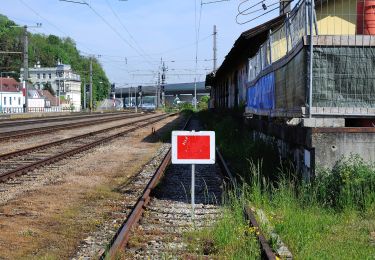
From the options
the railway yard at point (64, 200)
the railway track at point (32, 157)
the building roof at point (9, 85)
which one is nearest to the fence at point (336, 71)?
the railway yard at point (64, 200)

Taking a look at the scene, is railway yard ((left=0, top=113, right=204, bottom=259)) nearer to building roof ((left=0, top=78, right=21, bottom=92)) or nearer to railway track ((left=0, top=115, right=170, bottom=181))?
railway track ((left=0, top=115, right=170, bottom=181))

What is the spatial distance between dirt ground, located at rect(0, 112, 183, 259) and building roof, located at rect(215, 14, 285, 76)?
7.22 meters

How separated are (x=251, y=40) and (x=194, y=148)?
1392 cm

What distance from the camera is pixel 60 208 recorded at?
8320 millimetres

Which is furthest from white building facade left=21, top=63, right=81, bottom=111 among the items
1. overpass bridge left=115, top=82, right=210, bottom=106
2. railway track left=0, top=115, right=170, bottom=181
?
railway track left=0, top=115, right=170, bottom=181

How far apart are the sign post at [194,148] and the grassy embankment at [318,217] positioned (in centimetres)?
73

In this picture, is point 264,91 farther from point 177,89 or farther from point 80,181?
point 177,89

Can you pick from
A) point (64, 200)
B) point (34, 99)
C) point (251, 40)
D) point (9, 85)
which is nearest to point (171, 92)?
point (34, 99)

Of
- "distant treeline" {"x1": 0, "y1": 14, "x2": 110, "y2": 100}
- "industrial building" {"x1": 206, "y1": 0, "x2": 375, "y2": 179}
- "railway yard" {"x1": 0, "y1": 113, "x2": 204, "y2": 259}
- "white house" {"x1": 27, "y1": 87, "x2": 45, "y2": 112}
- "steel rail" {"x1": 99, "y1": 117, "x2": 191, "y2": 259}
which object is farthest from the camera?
"distant treeline" {"x1": 0, "y1": 14, "x2": 110, "y2": 100}

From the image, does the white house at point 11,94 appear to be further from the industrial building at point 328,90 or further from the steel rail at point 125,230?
the steel rail at point 125,230

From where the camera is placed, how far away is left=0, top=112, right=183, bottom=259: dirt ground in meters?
6.11

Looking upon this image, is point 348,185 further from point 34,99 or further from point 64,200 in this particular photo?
point 34,99

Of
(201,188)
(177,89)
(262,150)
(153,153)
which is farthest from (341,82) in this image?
(177,89)

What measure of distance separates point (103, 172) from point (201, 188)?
330 cm
